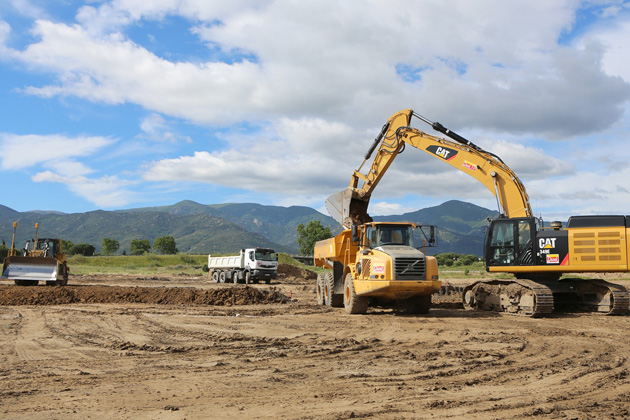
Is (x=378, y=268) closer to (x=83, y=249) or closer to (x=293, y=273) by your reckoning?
(x=293, y=273)

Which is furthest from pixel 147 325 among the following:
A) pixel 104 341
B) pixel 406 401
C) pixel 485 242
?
pixel 485 242

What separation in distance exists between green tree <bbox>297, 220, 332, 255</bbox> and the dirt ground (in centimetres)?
9376

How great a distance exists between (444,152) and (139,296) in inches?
548

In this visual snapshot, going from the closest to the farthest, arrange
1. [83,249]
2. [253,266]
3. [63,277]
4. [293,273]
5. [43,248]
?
[63,277], [43,248], [253,266], [293,273], [83,249]

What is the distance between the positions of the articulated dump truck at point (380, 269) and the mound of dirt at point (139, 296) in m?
4.05

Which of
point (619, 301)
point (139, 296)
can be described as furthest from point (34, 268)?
point (619, 301)

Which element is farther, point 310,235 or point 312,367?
point 310,235

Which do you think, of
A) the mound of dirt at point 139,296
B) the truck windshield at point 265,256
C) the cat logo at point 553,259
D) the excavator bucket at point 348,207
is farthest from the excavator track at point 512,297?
the truck windshield at point 265,256

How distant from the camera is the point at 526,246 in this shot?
1677cm

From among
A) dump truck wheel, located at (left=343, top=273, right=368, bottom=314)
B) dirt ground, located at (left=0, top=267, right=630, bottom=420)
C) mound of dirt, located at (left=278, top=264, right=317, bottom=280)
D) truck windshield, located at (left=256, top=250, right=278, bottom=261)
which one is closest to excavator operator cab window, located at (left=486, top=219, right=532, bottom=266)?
dirt ground, located at (left=0, top=267, right=630, bottom=420)

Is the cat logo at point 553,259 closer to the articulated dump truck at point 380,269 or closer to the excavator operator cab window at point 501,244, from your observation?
the excavator operator cab window at point 501,244

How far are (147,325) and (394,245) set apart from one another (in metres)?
7.79

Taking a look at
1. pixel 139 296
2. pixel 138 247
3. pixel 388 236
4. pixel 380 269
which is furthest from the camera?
pixel 138 247

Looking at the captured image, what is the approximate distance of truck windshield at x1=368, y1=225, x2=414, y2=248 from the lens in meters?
17.1
